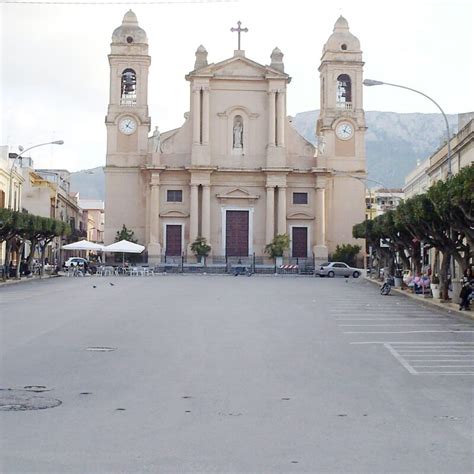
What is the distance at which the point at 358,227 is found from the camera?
5359 centimetres

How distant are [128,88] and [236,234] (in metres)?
14.6

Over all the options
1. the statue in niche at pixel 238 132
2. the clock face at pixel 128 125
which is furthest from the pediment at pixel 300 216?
the clock face at pixel 128 125

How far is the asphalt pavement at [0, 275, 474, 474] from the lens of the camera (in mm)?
6613

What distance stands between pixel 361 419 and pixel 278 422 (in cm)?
87

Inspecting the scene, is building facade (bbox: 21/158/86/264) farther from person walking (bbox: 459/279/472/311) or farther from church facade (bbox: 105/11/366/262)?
person walking (bbox: 459/279/472/311)

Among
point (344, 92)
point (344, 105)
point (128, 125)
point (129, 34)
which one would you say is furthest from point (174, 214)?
point (344, 92)

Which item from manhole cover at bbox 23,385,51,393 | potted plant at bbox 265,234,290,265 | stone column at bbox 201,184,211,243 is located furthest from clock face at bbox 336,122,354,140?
manhole cover at bbox 23,385,51,393

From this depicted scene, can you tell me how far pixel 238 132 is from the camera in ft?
214

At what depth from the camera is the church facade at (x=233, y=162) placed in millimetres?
63844

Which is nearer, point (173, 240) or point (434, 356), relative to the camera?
point (434, 356)

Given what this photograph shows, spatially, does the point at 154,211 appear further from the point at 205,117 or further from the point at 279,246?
the point at 279,246

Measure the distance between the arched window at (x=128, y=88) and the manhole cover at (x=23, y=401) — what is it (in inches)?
2257

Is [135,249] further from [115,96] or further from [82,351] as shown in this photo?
[82,351]

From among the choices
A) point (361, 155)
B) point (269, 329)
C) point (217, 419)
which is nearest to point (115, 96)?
point (361, 155)
